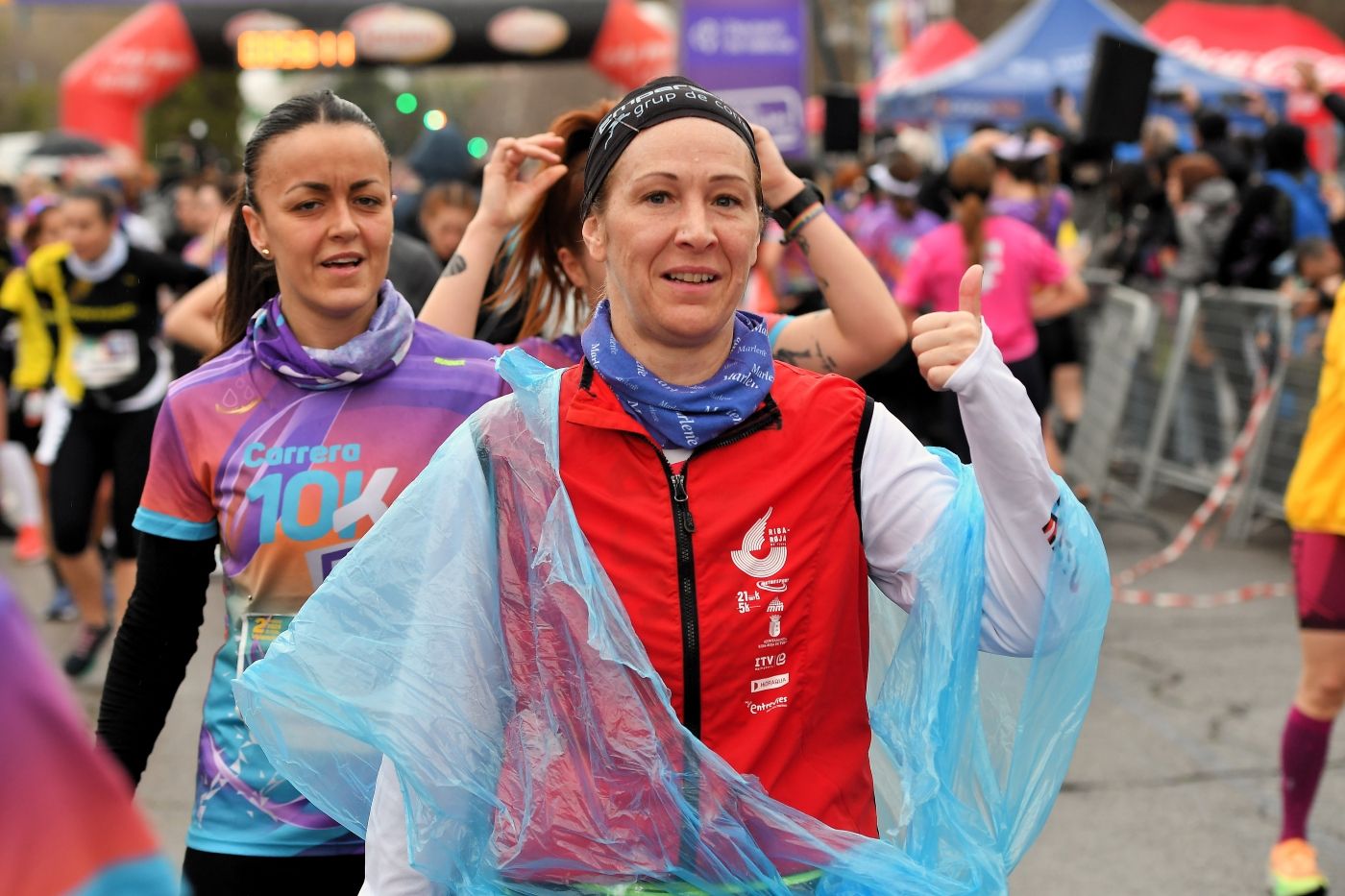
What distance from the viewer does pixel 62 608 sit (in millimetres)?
8492

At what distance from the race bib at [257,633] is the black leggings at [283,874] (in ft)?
1.05

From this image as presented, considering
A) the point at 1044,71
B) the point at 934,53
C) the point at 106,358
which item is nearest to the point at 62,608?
the point at 106,358

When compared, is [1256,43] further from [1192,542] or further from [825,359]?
[825,359]

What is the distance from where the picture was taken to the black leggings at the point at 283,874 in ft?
8.66

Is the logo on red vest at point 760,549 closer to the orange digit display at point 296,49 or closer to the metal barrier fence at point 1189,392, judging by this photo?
the metal barrier fence at point 1189,392

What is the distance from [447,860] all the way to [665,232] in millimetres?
870

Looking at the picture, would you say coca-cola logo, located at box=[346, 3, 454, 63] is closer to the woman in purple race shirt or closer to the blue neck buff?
the woman in purple race shirt

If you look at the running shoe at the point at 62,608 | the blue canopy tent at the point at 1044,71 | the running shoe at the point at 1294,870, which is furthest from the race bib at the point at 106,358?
the blue canopy tent at the point at 1044,71

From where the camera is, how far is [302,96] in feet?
9.15

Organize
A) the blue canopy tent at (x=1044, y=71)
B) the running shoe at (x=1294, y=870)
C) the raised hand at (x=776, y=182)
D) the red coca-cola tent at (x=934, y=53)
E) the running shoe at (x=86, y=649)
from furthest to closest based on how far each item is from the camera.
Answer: the red coca-cola tent at (x=934, y=53), the blue canopy tent at (x=1044, y=71), the running shoe at (x=86, y=649), the running shoe at (x=1294, y=870), the raised hand at (x=776, y=182)

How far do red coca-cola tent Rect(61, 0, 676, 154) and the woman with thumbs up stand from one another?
21.8m

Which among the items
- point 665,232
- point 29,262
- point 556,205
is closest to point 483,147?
point 29,262

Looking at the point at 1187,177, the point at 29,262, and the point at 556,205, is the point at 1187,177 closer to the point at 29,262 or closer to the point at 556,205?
the point at 29,262

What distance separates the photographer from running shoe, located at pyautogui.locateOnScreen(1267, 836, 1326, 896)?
4.54 m
